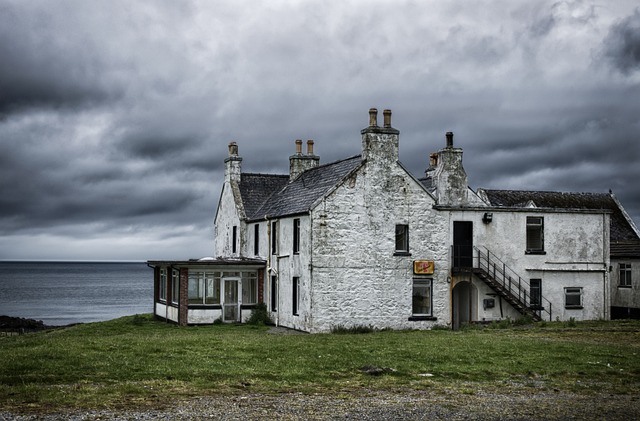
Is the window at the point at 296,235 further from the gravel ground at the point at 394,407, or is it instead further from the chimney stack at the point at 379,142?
the gravel ground at the point at 394,407

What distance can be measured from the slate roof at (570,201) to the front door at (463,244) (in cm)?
2017

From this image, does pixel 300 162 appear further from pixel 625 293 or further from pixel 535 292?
pixel 625 293

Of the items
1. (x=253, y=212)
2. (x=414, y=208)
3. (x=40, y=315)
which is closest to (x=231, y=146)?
(x=253, y=212)

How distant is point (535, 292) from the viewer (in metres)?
42.0

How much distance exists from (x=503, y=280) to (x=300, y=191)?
11.1 meters

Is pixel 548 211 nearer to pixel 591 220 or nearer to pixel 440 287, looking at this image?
pixel 591 220

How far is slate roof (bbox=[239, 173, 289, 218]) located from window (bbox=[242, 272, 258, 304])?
5344 mm

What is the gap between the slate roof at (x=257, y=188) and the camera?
4800 cm

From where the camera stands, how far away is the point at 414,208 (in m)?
39.0

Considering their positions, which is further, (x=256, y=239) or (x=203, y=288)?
(x=256, y=239)

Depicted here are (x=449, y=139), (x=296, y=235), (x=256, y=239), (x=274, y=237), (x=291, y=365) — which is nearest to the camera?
(x=291, y=365)

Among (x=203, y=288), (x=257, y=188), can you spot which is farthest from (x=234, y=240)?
(x=203, y=288)

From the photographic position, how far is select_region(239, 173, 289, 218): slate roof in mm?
48000

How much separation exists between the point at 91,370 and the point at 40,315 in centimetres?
6875
